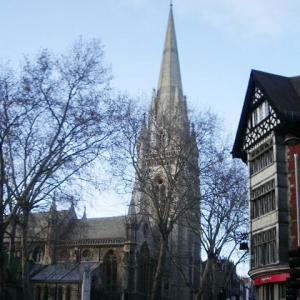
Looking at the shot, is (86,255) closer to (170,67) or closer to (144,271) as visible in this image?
(144,271)

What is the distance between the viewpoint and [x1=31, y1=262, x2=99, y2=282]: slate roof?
68625 mm

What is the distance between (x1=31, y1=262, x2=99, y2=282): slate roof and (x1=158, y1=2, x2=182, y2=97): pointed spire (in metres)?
25.3

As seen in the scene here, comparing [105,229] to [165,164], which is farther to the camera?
[105,229]

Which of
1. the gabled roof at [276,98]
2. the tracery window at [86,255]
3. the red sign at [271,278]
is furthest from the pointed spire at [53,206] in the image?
the tracery window at [86,255]

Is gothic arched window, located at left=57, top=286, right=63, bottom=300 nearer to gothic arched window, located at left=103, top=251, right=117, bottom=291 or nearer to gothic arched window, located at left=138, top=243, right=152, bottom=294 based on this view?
gothic arched window, located at left=103, top=251, right=117, bottom=291

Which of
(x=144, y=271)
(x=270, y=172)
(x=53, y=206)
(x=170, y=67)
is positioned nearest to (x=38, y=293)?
(x=144, y=271)

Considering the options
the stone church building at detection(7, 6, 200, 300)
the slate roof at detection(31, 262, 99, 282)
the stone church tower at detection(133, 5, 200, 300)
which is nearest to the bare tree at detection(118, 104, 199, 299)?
the stone church tower at detection(133, 5, 200, 300)

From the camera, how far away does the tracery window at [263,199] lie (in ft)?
94.5

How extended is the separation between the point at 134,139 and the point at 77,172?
759 cm

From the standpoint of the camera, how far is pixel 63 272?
2753 inches

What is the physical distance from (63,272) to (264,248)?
44919 millimetres

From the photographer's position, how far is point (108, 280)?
238 feet

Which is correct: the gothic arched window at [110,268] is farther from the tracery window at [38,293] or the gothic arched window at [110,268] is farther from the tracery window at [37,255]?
the tracery window at [37,255]

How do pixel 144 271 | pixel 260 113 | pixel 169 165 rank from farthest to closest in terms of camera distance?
pixel 144 271 < pixel 169 165 < pixel 260 113
